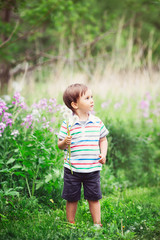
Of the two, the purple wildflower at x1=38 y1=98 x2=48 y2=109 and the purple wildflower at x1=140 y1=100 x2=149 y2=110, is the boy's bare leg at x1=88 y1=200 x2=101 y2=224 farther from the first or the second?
the purple wildflower at x1=140 y1=100 x2=149 y2=110

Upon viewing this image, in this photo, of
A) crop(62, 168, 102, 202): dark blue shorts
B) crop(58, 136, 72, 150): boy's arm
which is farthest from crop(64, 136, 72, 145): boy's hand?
crop(62, 168, 102, 202): dark blue shorts

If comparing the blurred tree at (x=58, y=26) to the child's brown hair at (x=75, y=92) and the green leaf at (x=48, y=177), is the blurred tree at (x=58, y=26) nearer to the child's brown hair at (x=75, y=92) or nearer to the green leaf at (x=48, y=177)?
the child's brown hair at (x=75, y=92)

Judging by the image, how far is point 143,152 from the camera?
450cm

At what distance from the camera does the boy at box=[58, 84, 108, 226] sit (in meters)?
2.47

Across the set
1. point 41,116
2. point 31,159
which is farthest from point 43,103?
point 31,159

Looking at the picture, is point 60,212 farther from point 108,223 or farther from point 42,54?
point 42,54

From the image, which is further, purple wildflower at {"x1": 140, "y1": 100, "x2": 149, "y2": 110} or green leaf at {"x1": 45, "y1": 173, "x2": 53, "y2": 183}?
purple wildflower at {"x1": 140, "y1": 100, "x2": 149, "y2": 110}

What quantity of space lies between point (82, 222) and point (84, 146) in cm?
71

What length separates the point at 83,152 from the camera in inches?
97.2

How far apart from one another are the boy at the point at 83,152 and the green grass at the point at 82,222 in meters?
0.18

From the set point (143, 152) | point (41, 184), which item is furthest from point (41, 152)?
point (143, 152)

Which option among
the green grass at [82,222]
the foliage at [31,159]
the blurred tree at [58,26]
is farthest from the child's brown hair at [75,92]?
the blurred tree at [58,26]

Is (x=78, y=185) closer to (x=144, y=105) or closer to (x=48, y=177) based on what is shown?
(x=48, y=177)

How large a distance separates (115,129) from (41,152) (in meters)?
1.62
